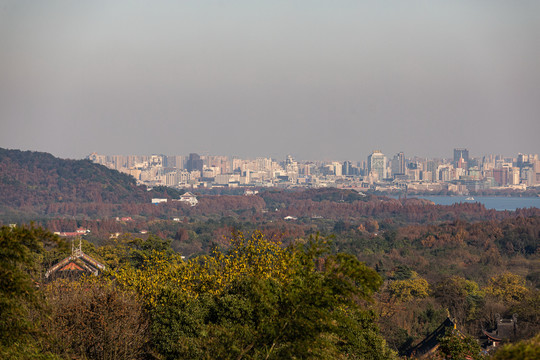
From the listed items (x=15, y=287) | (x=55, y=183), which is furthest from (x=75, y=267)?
(x=55, y=183)

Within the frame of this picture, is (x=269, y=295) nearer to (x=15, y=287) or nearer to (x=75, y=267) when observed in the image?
(x=15, y=287)

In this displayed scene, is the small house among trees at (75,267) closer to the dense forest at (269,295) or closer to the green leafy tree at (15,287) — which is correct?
the dense forest at (269,295)

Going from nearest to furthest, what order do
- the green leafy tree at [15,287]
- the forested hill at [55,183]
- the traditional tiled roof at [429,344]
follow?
the green leafy tree at [15,287]
the traditional tiled roof at [429,344]
the forested hill at [55,183]

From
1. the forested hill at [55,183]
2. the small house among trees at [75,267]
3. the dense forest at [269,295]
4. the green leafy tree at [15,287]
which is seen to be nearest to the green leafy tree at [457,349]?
the dense forest at [269,295]

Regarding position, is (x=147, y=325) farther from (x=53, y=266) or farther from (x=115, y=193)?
(x=115, y=193)

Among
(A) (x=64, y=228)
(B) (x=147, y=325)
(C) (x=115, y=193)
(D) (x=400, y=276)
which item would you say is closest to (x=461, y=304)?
(D) (x=400, y=276)

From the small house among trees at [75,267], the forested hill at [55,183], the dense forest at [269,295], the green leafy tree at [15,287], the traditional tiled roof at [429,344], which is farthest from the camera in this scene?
the forested hill at [55,183]

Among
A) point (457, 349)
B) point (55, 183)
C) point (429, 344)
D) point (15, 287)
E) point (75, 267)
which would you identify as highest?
point (15, 287)

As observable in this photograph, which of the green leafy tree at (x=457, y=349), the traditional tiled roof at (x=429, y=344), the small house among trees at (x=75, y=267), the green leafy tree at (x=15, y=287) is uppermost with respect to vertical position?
the green leafy tree at (x=15, y=287)

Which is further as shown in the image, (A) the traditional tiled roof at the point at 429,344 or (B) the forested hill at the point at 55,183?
(B) the forested hill at the point at 55,183
